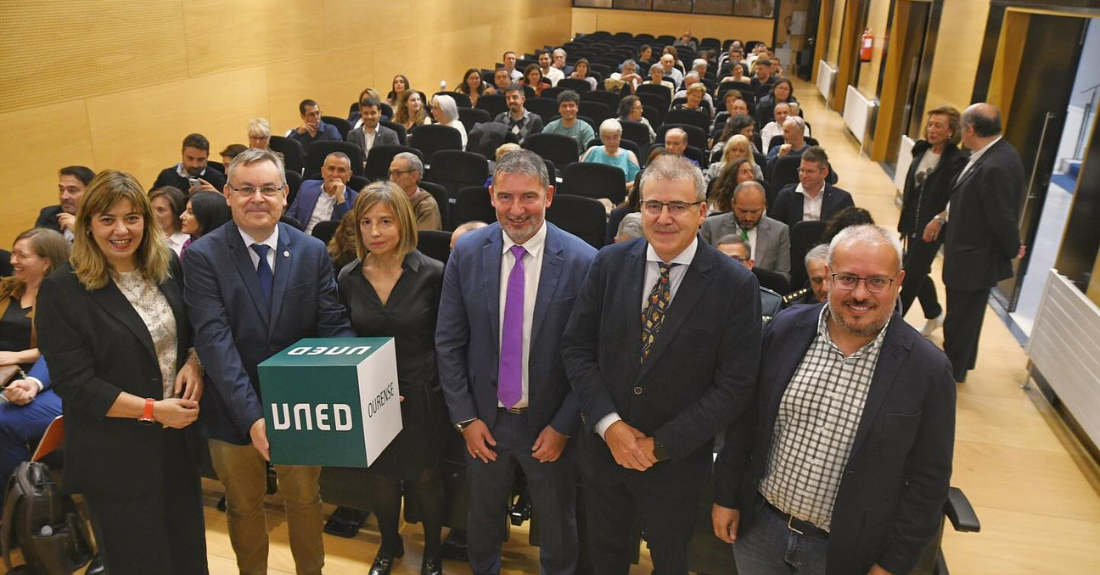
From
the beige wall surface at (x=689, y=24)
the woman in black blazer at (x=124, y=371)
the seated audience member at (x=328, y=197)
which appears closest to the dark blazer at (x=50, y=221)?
the seated audience member at (x=328, y=197)

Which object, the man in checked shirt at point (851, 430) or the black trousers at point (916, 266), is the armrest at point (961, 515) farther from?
the black trousers at point (916, 266)

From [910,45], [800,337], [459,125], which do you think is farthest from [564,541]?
[910,45]

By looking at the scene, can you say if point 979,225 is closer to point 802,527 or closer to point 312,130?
point 802,527

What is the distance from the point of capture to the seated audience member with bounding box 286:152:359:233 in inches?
203

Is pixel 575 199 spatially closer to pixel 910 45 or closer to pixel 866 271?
pixel 866 271

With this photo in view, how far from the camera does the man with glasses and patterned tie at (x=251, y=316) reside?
2.38 meters

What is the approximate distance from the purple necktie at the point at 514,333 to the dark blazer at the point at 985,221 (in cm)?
337

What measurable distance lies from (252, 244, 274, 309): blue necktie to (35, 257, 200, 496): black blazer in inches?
9.8

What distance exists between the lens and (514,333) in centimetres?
246

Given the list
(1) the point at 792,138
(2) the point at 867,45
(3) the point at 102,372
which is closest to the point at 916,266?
(1) the point at 792,138

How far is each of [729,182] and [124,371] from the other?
12.1ft

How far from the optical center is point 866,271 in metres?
1.84

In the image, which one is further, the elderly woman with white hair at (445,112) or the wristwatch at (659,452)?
the elderly woman with white hair at (445,112)

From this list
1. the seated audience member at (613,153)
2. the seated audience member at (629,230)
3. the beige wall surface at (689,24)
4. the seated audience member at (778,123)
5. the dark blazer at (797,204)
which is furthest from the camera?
the beige wall surface at (689,24)
